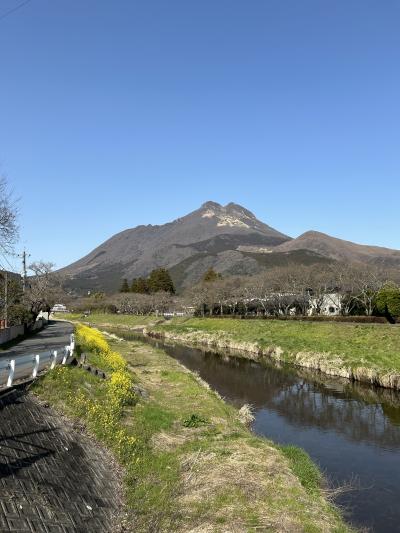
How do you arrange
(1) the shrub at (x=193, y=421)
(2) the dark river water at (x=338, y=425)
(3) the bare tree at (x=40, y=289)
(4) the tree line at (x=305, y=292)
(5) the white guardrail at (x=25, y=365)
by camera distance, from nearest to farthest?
(2) the dark river water at (x=338, y=425) → (5) the white guardrail at (x=25, y=365) → (1) the shrub at (x=193, y=421) → (3) the bare tree at (x=40, y=289) → (4) the tree line at (x=305, y=292)

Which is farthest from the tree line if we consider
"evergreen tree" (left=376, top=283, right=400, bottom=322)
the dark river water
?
the dark river water

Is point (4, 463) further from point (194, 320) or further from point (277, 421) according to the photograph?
point (194, 320)

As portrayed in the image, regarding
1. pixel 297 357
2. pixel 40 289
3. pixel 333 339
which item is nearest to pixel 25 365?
pixel 297 357

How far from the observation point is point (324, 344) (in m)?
41.5

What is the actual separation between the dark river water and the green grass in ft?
9.72

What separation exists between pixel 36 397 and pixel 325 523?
29.8ft

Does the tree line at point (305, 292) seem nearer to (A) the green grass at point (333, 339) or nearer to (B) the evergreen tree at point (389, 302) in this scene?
(B) the evergreen tree at point (389, 302)

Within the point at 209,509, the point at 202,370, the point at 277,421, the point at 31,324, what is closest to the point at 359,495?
the point at 209,509

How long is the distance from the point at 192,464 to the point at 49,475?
4.41 metres

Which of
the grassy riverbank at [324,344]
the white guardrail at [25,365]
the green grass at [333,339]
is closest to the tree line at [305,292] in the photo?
the green grass at [333,339]

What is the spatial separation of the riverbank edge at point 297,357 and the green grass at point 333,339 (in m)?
0.42

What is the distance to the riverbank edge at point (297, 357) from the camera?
3074 cm

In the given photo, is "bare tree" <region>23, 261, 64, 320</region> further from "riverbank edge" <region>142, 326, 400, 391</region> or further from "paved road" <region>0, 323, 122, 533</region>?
"paved road" <region>0, 323, 122, 533</region>

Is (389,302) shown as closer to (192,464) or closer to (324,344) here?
(324,344)
